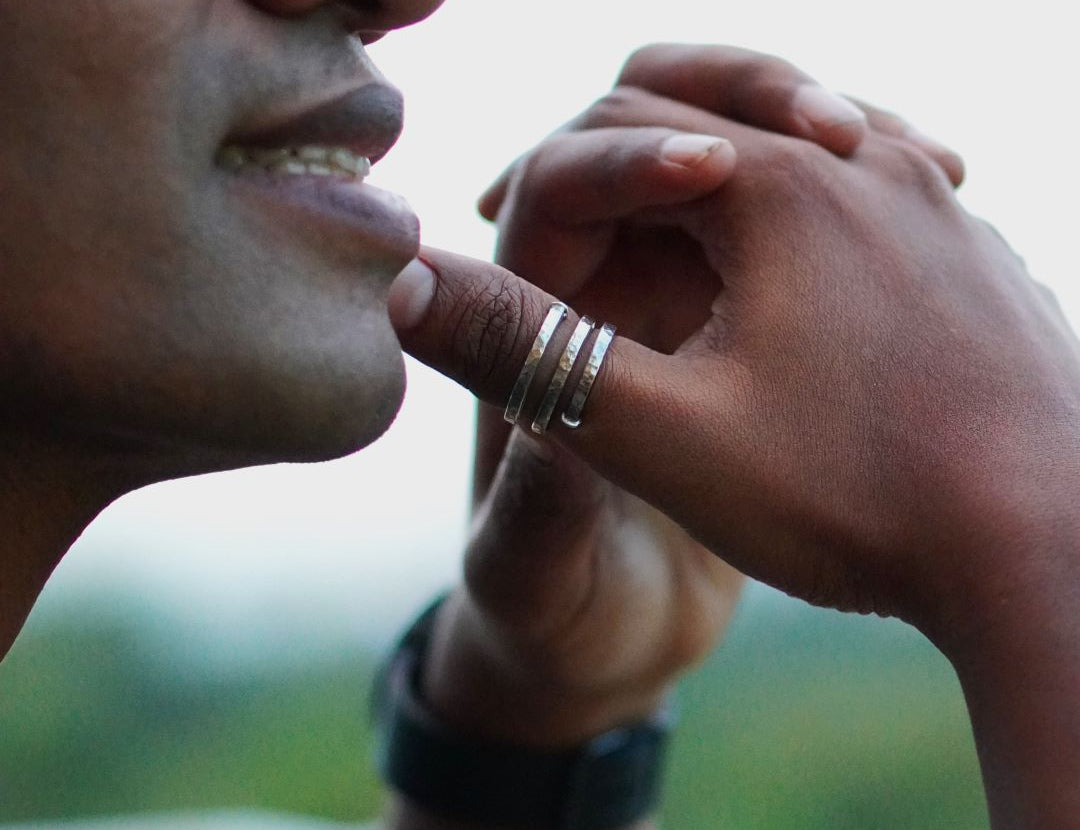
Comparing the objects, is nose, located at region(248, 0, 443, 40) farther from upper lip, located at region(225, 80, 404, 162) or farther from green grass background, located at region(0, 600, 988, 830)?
green grass background, located at region(0, 600, 988, 830)

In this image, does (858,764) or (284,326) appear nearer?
(284,326)

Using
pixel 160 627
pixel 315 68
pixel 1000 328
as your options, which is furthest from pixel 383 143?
pixel 160 627

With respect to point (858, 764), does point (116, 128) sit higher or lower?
higher

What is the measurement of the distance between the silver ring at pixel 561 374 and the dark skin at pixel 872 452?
0.09 feet

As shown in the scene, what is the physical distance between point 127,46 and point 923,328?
794mm

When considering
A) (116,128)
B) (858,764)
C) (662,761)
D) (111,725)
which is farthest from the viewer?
(858,764)

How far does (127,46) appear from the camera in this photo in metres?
0.91

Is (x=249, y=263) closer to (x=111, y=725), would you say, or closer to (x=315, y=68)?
(x=315, y=68)

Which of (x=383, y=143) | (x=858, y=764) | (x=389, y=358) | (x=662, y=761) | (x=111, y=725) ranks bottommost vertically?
(x=111, y=725)

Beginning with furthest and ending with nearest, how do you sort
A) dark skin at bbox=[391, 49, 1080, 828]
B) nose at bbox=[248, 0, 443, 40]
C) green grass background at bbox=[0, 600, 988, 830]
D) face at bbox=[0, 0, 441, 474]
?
green grass background at bbox=[0, 600, 988, 830] < dark skin at bbox=[391, 49, 1080, 828] < nose at bbox=[248, 0, 443, 40] < face at bbox=[0, 0, 441, 474]

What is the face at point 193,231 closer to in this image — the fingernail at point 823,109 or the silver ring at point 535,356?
the silver ring at point 535,356

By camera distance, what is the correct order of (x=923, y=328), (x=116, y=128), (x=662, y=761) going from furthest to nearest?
(x=662, y=761) → (x=923, y=328) → (x=116, y=128)

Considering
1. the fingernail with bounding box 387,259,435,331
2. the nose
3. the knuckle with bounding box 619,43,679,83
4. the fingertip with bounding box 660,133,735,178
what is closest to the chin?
the fingernail with bounding box 387,259,435,331

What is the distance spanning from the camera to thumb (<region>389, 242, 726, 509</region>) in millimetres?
1161
